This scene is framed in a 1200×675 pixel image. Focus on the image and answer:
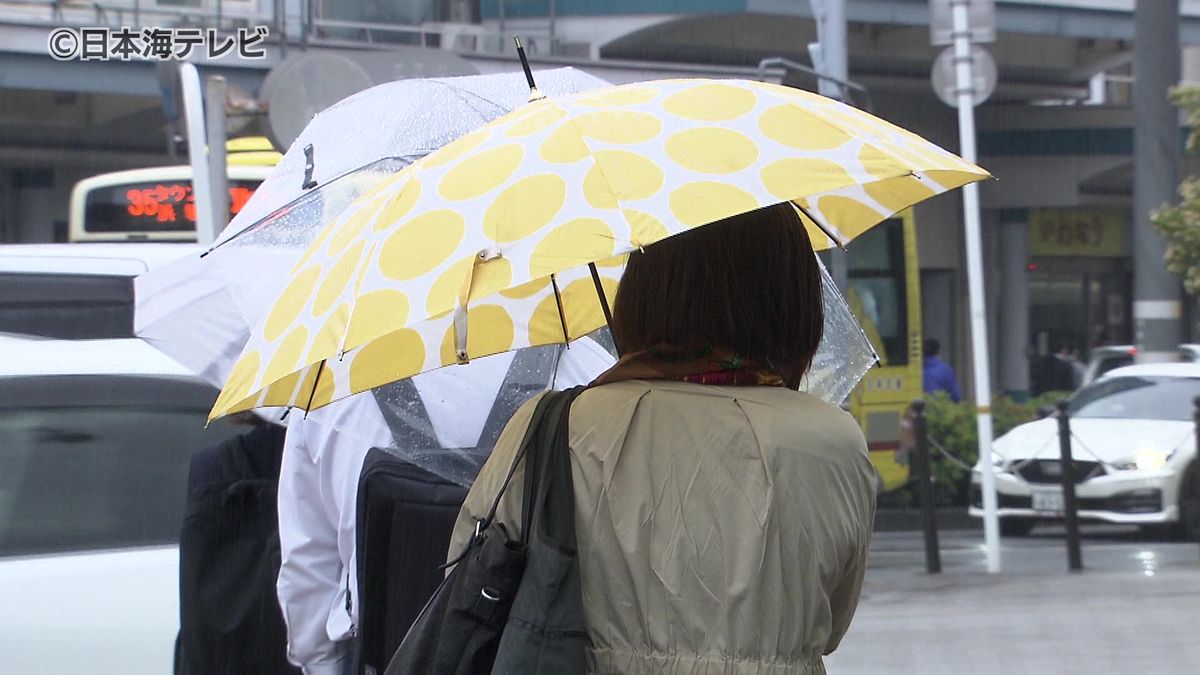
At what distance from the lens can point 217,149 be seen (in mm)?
6988

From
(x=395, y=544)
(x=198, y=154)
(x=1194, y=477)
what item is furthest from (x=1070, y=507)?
(x=395, y=544)

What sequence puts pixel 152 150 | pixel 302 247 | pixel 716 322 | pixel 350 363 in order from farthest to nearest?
pixel 152 150
pixel 302 247
pixel 350 363
pixel 716 322

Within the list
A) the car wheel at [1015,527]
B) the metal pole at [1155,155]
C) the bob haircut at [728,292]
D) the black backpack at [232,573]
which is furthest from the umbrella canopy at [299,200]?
the car wheel at [1015,527]

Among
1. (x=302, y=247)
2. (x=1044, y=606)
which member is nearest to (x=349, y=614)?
(x=302, y=247)

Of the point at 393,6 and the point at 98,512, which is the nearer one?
the point at 98,512

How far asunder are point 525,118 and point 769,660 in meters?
0.85

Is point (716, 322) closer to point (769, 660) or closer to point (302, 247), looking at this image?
point (769, 660)

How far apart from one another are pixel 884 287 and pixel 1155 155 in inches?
128

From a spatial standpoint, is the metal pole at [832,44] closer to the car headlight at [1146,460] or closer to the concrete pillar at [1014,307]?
the car headlight at [1146,460]

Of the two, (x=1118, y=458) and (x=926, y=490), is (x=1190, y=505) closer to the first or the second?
(x=1118, y=458)

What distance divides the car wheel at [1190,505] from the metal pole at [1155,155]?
137 centimetres

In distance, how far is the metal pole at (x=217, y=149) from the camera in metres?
6.94

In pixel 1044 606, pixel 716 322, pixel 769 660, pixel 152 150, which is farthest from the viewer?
pixel 152 150

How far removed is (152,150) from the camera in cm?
1975
